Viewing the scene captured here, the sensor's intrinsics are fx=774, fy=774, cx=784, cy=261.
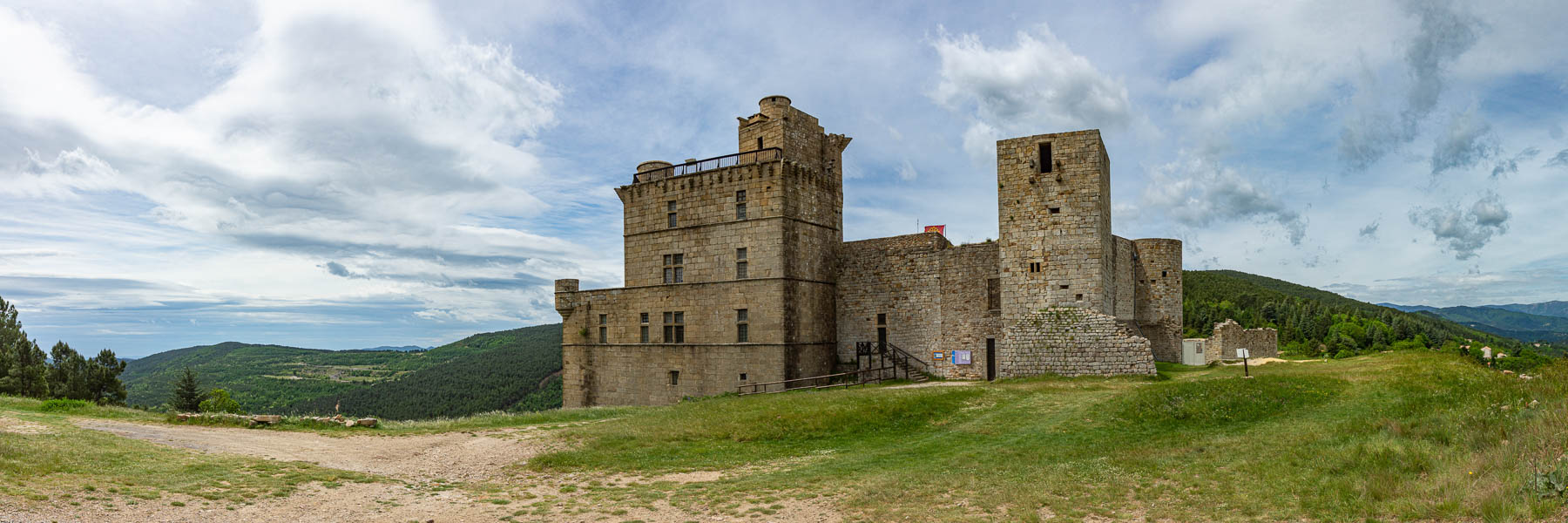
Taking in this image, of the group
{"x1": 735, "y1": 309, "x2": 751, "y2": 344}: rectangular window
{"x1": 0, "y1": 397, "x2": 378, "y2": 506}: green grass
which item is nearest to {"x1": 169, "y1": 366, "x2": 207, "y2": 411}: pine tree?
{"x1": 0, "y1": 397, "x2": 378, "y2": 506}: green grass

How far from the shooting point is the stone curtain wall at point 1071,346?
2483cm

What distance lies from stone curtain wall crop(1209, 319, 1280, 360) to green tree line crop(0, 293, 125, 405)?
146 feet

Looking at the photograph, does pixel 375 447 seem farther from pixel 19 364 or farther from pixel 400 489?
pixel 19 364

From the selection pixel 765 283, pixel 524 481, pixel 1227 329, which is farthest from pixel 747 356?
pixel 1227 329

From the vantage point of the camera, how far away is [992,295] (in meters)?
29.1

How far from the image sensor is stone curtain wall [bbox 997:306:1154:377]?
24828mm

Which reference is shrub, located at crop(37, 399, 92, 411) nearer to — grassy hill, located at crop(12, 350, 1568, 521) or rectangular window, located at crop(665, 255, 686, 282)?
grassy hill, located at crop(12, 350, 1568, 521)

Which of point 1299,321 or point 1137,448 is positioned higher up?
point 1299,321

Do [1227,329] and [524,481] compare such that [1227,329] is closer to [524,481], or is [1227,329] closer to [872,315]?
[872,315]

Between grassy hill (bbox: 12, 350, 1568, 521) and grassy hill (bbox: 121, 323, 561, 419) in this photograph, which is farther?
grassy hill (bbox: 121, 323, 561, 419)

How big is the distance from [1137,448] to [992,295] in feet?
51.0

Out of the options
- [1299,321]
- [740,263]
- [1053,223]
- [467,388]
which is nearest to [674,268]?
[740,263]

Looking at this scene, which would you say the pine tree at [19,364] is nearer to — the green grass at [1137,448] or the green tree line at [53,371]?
the green tree line at [53,371]

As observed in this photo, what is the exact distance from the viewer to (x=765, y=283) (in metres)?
29.9
